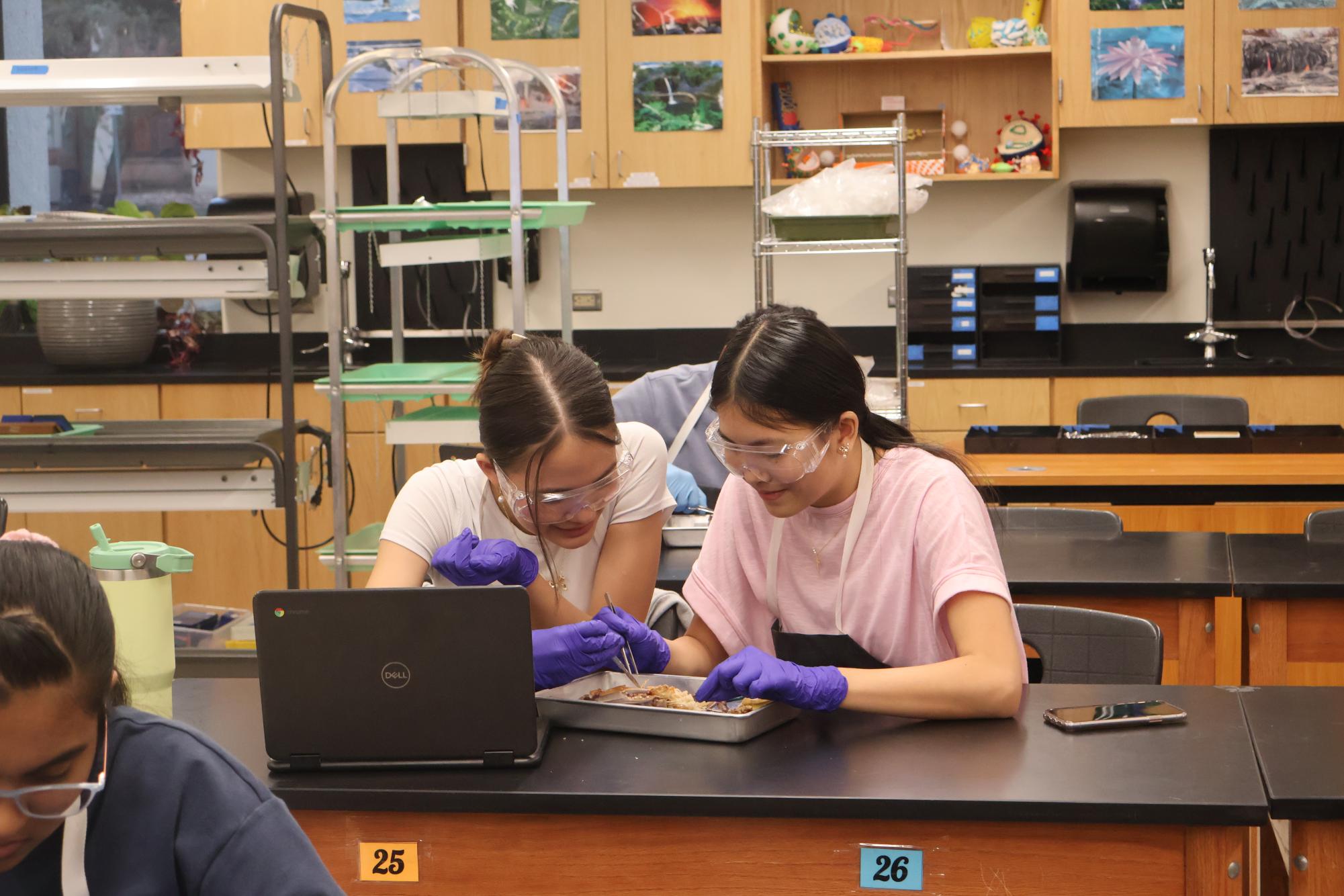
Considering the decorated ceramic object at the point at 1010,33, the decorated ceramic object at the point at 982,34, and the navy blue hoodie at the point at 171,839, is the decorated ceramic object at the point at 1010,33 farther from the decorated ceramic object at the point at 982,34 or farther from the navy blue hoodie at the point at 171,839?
the navy blue hoodie at the point at 171,839

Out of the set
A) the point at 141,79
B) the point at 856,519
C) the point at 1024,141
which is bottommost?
the point at 856,519

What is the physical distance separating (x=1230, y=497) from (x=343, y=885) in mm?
2733

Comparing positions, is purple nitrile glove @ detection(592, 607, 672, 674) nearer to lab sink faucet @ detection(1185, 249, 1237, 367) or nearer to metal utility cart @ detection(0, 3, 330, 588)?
metal utility cart @ detection(0, 3, 330, 588)

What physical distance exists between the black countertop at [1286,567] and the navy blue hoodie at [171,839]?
76.8 inches

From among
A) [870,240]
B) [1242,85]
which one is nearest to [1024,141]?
[1242,85]

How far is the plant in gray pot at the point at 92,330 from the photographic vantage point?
194 inches

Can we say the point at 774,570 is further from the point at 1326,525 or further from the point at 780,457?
the point at 1326,525

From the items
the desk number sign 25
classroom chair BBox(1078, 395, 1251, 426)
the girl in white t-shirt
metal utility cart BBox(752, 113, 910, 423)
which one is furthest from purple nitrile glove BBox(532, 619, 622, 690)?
classroom chair BBox(1078, 395, 1251, 426)

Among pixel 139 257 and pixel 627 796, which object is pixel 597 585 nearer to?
pixel 627 796

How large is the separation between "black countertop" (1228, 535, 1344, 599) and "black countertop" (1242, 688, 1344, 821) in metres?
0.75

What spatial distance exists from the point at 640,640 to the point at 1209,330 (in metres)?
3.93

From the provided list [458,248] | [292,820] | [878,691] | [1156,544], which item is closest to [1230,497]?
[1156,544]

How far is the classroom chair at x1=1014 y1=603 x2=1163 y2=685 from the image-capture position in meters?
1.93

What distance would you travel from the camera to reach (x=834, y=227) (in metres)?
3.63
